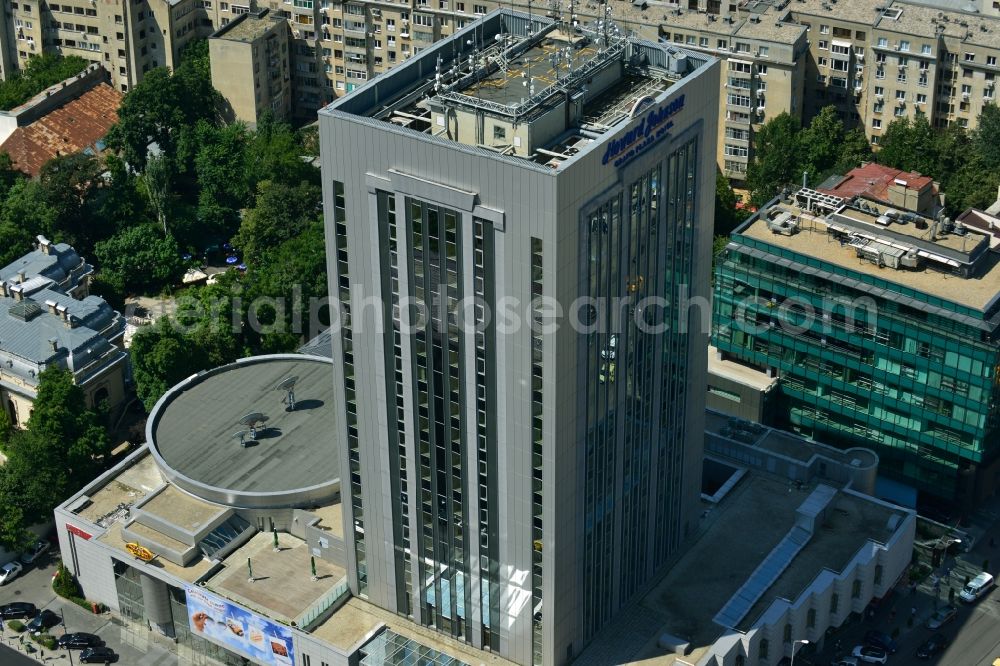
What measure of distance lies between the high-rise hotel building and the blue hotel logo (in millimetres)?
235

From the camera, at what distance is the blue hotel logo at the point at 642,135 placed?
577 feet

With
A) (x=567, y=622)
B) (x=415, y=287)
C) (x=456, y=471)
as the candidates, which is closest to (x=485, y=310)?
(x=415, y=287)

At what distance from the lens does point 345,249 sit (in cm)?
18588

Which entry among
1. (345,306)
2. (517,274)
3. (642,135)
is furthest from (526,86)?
(345,306)

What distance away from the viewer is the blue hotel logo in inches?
6929

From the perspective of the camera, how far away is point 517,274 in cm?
17488

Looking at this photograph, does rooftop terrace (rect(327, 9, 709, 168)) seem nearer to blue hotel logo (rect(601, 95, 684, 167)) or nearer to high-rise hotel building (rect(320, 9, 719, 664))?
high-rise hotel building (rect(320, 9, 719, 664))

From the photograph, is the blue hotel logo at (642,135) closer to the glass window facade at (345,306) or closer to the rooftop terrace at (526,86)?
the rooftop terrace at (526,86)

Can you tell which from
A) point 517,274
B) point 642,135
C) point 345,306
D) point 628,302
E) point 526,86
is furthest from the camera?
point 345,306

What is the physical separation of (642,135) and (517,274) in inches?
781

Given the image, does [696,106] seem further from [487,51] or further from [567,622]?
[567,622]

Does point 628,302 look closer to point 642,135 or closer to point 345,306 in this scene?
point 642,135

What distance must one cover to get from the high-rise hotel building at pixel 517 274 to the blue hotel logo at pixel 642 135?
23cm

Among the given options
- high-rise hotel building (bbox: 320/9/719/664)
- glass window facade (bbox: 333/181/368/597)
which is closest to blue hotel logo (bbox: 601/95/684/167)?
high-rise hotel building (bbox: 320/9/719/664)
